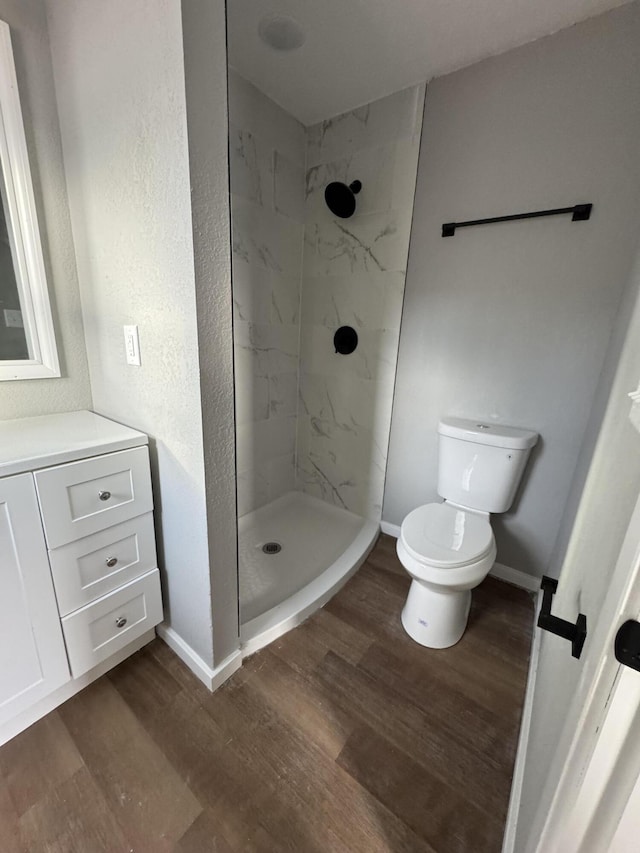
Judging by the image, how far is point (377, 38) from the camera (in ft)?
4.44

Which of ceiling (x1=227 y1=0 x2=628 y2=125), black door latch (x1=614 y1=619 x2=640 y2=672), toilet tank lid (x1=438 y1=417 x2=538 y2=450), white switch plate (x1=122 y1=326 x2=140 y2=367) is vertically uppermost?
ceiling (x1=227 y1=0 x2=628 y2=125)

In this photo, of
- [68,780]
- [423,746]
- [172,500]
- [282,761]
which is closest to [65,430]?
[172,500]

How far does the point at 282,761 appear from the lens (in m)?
1.00

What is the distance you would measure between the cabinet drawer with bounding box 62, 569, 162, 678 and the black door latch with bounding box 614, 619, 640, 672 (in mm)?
1300

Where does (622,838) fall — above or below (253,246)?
below

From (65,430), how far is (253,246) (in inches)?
51.8

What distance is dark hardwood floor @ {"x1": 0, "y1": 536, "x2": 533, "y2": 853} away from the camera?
2.84 ft

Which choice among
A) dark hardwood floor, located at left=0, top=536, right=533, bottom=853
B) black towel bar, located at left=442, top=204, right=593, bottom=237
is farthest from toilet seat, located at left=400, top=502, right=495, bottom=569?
black towel bar, located at left=442, top=204, right=593, bottom=237

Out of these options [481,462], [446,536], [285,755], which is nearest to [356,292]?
[481,462]

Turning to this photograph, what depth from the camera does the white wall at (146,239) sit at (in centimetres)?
80

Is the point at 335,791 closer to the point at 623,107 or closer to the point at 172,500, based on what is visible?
the point at 172,500

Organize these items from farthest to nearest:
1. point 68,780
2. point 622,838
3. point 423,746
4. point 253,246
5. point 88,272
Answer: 1. point 253,246
2. point 88,272
3. point 423,746
4. point 68,780
5. point 622,838

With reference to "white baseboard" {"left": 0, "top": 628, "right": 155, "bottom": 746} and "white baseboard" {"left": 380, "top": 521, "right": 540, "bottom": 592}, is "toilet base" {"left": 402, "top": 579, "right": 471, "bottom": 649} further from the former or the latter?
"white baseboard" {"left": 0, "top": 628, "right": 155, "bottom": 746}

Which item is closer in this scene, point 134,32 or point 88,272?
point 134,32
